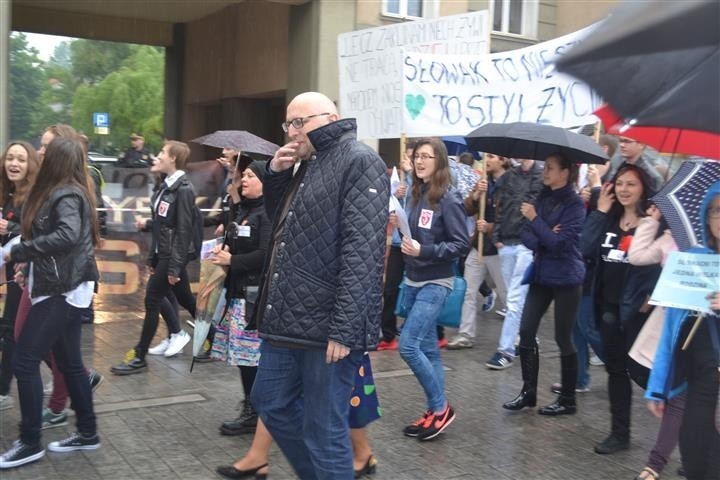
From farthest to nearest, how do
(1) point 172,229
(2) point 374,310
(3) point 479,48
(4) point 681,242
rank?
1. (3) point 479,48
2. (1) point 172,229
3. (4) point 681,242
4. (2) point 374,310

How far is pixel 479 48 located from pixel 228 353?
15.0 feet

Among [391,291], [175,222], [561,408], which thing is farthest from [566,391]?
[175,222]

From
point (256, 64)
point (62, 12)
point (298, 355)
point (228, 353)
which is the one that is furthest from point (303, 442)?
point (62, 12)

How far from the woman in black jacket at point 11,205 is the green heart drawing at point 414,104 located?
375 centimetres

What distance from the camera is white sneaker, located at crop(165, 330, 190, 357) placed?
7359 millimetres

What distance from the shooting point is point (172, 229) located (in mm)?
6969

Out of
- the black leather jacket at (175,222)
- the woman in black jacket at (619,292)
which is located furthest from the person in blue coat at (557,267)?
the black leather jacket at (175,222)

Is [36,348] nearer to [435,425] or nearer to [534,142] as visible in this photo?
[435,425]

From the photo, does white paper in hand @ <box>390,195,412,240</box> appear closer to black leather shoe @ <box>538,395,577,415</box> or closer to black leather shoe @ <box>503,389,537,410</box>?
black leather shoe @ <box>503,389,537,410</box>

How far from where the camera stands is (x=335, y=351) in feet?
11.5

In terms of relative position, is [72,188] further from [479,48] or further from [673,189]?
[479,48]

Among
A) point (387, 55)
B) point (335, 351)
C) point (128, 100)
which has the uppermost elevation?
point (128, 100)

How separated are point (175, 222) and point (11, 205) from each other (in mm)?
1379

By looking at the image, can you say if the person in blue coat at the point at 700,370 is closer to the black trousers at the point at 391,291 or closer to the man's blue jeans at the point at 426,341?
the man's blue jeans at the point at 426,341
